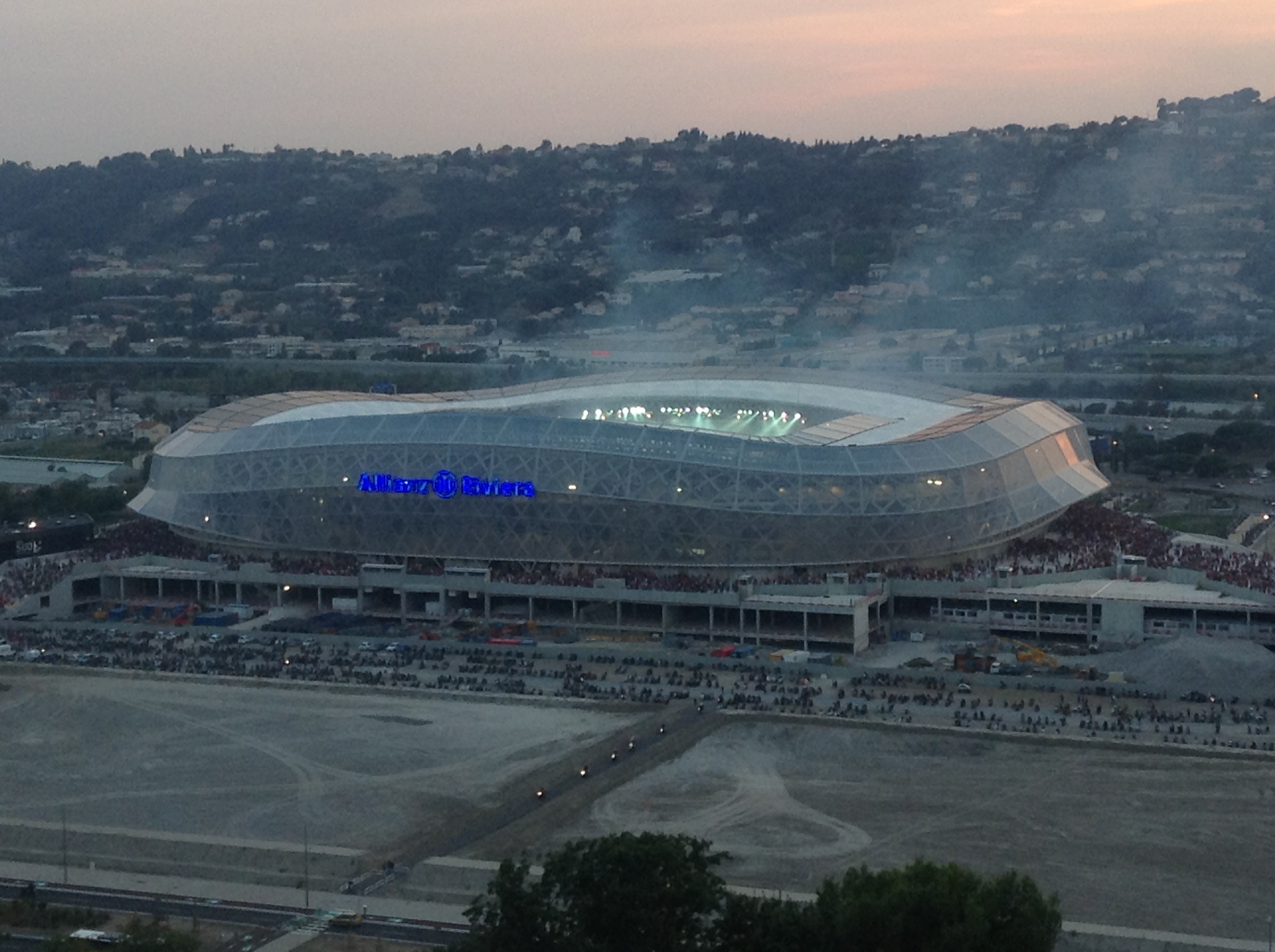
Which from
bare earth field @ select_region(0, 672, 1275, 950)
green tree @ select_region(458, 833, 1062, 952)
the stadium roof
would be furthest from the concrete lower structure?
green tree @ select_region(458, 833, 1062, 952)

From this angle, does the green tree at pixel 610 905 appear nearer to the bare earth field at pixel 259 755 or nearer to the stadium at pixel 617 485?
the bare earth field at pixel 259 755

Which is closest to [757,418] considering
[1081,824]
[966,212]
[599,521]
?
[599,521]

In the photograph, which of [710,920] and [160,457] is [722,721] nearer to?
[710,920]

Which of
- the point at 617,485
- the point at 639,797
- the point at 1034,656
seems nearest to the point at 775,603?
the point at 617,485

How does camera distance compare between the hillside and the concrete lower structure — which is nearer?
the concrete lower structure

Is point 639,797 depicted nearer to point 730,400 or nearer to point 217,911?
point 217,911

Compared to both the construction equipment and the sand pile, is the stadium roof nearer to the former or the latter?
the construction equipment
